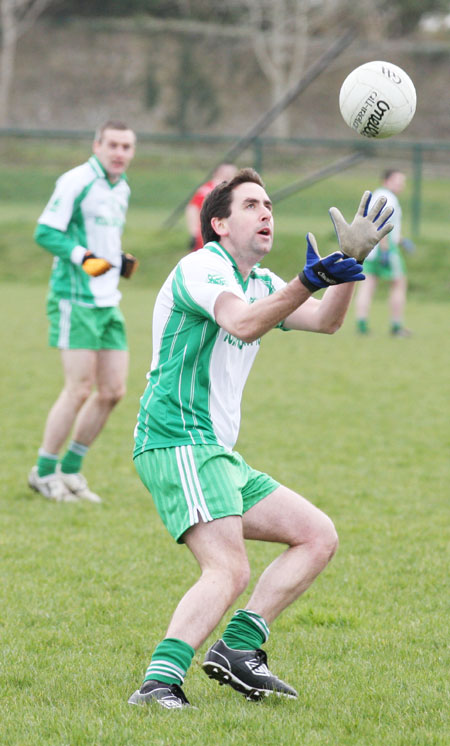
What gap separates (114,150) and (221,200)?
123 inches

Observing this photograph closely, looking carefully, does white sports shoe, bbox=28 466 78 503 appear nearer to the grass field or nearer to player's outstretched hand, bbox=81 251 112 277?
the grass field

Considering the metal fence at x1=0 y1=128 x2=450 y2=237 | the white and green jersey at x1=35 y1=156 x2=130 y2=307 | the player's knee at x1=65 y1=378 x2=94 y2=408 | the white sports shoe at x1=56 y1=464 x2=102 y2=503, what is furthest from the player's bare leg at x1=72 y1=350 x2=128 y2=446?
the metal fence at x1=0 y1=128 x2=450 y2=237

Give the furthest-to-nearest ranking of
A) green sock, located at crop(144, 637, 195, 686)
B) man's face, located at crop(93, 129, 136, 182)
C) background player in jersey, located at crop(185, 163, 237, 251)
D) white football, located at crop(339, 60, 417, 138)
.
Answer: background player in jersey, located at crop(185, 163, 237, 251) → man's face, located at crop(93, 129, 136, 182) → white football, located at crop(339, 60, 417, 138) → green sock, located at crop(144, 637, 195, 686)

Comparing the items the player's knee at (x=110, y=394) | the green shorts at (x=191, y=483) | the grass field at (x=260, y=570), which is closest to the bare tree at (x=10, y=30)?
the grass field at (x=260, y=570)

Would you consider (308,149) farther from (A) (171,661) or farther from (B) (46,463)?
(A) (171,661)

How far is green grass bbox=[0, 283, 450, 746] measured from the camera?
3586 millimetres

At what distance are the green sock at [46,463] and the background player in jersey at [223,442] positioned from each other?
10.3 feet

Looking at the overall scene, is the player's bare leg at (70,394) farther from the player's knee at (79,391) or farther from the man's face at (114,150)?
the man's face at (114,150)

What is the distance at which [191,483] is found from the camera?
375cm

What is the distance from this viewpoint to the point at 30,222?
1003 inches

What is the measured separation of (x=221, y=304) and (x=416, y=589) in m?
2.27

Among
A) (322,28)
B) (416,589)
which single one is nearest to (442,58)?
(322,28)

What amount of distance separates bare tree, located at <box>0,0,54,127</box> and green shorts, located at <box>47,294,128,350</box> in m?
37.2

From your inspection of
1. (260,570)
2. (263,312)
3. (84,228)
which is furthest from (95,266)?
(263,312)
